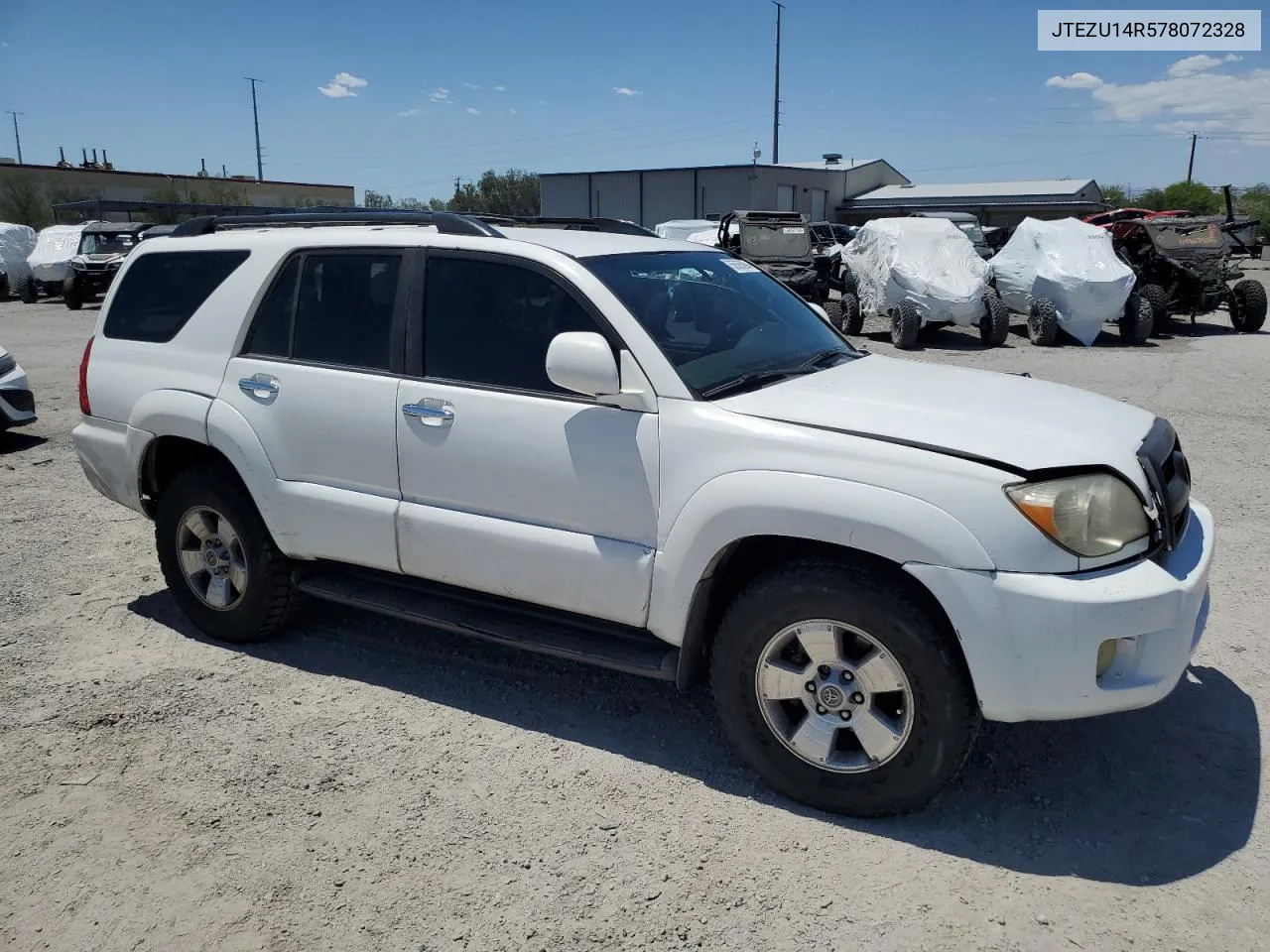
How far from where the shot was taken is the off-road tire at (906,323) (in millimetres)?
15359

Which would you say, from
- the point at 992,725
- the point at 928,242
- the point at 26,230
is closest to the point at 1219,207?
the point at 928,242

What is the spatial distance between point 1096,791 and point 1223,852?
1.33 ft

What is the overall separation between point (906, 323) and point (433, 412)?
12861 mm

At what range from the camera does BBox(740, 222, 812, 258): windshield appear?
710 inches

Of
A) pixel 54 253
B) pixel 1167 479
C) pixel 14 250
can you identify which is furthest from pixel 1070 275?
pixel 14 250

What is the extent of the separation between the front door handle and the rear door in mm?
111

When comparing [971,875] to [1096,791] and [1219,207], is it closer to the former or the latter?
[1096,791]

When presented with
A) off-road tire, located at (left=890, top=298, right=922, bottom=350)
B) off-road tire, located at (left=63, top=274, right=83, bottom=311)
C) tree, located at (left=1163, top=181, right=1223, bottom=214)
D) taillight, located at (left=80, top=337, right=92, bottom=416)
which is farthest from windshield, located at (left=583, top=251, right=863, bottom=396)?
tree, located at (left=1163, top=181, right=1223, bottom=214)

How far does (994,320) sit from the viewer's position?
15.8 meters

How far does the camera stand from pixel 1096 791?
10.8ft

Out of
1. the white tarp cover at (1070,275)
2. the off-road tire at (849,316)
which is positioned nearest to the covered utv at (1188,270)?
the white tarp cover at (1070,275)

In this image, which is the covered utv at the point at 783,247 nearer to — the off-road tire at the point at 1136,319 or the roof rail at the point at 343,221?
the off-road tire at the point at 1136,319

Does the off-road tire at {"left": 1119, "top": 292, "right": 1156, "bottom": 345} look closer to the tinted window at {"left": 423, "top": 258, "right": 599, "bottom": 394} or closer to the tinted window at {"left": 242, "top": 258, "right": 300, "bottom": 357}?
the tinted window at {"left": 423, "top": 258, "right": 599, "bottom": 394}

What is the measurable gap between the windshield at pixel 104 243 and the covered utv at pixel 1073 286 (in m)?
19.2
